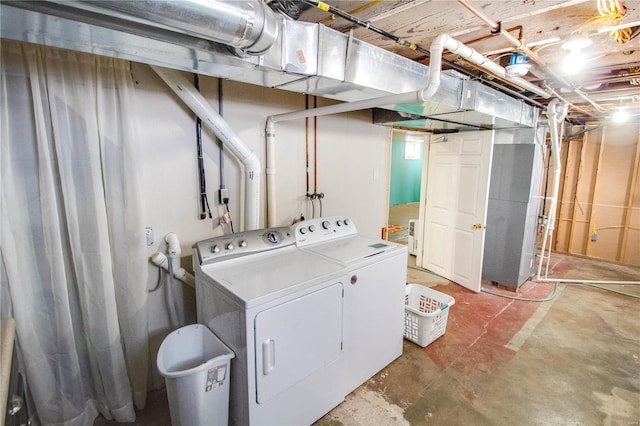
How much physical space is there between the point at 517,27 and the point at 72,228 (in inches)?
109

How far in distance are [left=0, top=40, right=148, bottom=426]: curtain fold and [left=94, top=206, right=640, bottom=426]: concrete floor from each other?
402 mm

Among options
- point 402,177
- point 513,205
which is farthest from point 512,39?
point 402,177

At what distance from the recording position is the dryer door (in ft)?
4.96

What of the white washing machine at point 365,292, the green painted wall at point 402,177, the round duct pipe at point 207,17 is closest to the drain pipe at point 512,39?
the round duct pipe at point 207,17

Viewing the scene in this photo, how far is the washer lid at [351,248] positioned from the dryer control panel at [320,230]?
1.9 inches

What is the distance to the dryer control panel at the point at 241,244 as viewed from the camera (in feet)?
5.99

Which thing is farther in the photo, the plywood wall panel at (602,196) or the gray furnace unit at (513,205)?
the plywood wall panel at (602,196)

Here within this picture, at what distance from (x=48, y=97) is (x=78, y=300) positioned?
1.07 m

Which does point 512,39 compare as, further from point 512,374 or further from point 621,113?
point 621,113

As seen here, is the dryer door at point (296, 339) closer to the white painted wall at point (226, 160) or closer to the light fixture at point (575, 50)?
the white painted wall at point (226, 160)

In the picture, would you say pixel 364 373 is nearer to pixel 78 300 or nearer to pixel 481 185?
pixel 78 300

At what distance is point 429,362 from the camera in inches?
95.0

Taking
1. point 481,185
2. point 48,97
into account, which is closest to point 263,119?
point 48,97

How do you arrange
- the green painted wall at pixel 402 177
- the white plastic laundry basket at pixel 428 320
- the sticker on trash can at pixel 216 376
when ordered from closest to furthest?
the sticker on trash can at pixel 216 376
the white plastic laundry basket at pixel 428 320
the green painted wall at pixel 402 177
